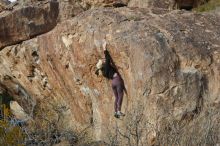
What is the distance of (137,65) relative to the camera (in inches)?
427

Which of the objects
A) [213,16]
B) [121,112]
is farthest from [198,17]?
[121,112]

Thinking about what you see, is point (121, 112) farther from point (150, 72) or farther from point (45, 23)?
point (45, 23)

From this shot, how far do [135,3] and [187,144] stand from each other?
36.5ft

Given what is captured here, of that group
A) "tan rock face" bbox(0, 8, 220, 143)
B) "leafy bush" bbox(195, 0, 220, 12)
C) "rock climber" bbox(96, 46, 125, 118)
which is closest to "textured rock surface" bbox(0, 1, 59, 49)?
"tan rock face" bbox(0, 8, 220, 143)

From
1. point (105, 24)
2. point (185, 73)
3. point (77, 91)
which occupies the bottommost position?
point (77, 91)

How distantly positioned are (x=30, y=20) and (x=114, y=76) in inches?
303

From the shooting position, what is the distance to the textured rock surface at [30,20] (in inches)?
720

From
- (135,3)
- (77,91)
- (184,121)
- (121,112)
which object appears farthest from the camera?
(135,3)

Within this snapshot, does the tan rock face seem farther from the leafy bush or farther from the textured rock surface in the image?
the leafy bush

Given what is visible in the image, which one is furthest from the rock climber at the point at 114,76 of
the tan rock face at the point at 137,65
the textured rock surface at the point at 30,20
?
the textured rock surface at the point at 30,20

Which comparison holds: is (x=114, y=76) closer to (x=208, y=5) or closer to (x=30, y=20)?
(x=208, y=5)

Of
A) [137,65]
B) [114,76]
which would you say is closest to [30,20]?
[114,76]

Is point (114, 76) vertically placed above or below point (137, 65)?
below

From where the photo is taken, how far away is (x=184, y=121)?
1051 centimetres
